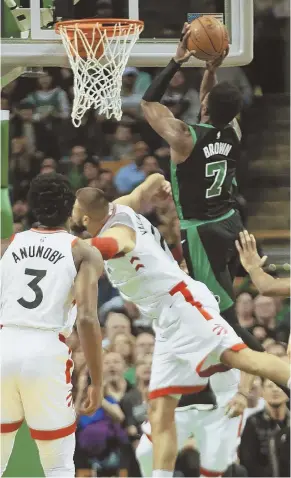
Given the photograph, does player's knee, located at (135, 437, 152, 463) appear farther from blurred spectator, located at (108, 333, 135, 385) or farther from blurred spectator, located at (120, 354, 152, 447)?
blurred spectator, located at (108, 333, 135, 385)

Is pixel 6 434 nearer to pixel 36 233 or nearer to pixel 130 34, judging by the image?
pixel 36 233

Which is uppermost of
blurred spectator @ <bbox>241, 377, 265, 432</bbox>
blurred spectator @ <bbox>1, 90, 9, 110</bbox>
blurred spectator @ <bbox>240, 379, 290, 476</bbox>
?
blurred spectator @ <bbox>1, 90, 9, 110</bbox>

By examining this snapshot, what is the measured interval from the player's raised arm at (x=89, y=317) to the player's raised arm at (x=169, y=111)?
3.95 feet

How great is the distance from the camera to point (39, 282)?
17.8 feet

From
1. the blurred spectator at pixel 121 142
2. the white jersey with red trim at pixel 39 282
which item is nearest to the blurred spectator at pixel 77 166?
the blurred spectator at pixel 121 142

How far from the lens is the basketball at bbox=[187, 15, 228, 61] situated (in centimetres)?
618

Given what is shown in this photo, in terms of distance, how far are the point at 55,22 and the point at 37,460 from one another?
8.94 feet

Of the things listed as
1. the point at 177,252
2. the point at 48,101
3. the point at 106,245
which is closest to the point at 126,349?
the point at 177,252

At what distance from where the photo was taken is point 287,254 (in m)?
8.45

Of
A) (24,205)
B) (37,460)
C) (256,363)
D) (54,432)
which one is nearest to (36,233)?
A: (54,432)

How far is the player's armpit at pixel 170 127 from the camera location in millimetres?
6359

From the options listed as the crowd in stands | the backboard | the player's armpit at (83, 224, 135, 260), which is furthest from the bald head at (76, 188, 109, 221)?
the crowd in stands

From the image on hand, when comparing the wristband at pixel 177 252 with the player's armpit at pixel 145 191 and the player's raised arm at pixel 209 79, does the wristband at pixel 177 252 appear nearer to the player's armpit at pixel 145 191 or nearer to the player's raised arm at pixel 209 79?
the player's armpit at pixel 145 191

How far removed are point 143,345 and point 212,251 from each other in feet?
4.00
